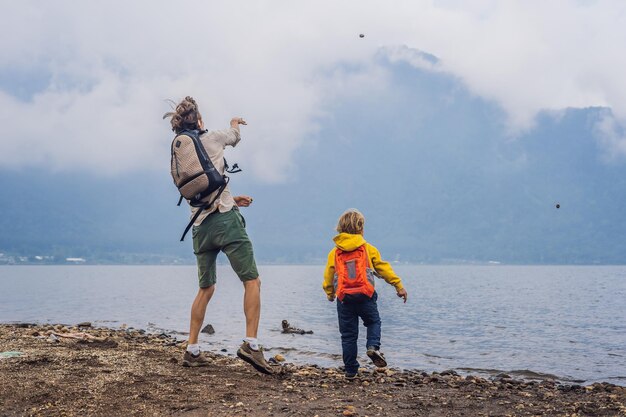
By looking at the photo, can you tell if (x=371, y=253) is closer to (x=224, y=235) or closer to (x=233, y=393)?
(x=224, y=235)

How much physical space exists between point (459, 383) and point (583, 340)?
12735mm

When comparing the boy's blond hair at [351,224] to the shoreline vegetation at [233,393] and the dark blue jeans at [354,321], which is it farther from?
the shoreline vegetation at [233,393]

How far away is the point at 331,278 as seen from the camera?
29.1 feet

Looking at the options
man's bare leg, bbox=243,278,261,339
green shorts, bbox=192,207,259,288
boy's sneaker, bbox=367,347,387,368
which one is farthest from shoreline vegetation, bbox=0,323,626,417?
green shorts, bbox=192,207,259,288

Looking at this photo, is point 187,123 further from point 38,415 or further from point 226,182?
point 38,415

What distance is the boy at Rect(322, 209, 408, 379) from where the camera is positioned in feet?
27.8

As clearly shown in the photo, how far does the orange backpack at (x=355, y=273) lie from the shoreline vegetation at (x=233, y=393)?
1214mm

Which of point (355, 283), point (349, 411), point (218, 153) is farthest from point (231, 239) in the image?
point (349, 411)

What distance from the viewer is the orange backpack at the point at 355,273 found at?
8461 mm

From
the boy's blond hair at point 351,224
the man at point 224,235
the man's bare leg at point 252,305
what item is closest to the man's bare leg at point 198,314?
the man at point 224,235

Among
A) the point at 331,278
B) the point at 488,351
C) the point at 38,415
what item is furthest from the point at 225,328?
the point at 38,415

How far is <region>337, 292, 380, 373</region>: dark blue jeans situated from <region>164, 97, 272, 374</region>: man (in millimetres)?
1235

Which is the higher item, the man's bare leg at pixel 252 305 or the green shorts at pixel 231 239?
the green shorts at pixel 231 239

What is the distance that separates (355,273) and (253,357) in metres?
1.78
